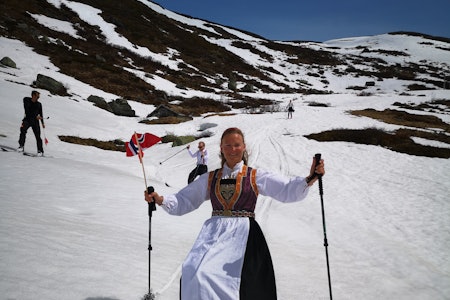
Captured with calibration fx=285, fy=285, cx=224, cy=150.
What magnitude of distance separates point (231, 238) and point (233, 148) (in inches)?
36.9

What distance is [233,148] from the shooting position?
309cm

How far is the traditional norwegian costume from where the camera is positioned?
7.80 feet

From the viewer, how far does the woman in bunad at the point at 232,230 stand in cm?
239

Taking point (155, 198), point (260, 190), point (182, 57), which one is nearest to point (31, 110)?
point (155, 198)

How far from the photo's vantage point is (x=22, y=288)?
2.82 m

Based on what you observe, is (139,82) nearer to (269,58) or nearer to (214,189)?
(214,189)

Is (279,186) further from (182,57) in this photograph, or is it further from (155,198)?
(182,57)

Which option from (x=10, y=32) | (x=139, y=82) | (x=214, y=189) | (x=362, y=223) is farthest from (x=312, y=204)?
(x=10, y=32)

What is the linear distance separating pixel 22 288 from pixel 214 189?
6.99 ft

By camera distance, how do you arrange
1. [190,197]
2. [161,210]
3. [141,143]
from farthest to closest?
[161,210] < [141,143] < [190,197]

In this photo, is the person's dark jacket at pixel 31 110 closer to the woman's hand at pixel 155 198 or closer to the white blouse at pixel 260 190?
the woman's hand at pixel 155 198

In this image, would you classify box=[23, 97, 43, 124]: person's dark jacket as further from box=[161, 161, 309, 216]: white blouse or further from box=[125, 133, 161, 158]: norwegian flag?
box=[161, 161, 309, 216]: white blouse

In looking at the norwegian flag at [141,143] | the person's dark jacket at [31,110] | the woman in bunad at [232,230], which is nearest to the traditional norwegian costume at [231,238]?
the woman in bunad at [232,230]

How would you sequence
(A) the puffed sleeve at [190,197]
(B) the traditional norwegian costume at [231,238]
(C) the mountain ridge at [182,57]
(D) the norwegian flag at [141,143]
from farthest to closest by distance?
1. (C) the mountain ridge at [182,57]
2. (D) the norwegian flag at [141,143]
3. (A) the puffed sleeve at [190,197]
4. (B) the traditional norwegian costume at [231,238]
